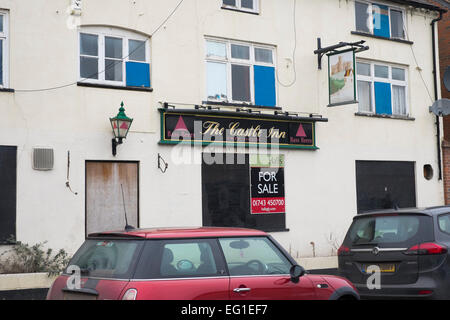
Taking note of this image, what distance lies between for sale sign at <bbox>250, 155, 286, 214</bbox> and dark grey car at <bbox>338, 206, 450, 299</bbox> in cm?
622

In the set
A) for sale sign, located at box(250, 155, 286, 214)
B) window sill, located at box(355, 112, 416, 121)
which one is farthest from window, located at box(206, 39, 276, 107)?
window sill, located at box(355, 112, 416, 121)

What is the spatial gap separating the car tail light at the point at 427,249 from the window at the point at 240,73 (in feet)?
25.7

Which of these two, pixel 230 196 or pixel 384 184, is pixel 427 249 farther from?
pixel 384 184

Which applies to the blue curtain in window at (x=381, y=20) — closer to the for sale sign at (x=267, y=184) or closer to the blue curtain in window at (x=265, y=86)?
the blue curtain in window at (x=265, y=86)

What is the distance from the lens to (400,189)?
61.5ft

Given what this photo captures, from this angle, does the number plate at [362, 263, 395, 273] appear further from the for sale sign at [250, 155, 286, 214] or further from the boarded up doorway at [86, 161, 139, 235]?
the for sale sign at [250, 155, 286, 214]

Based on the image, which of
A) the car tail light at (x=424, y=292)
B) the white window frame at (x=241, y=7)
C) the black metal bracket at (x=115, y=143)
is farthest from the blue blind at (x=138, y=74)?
the car tail light at (x=424, y=292)

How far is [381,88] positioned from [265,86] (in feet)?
14.5

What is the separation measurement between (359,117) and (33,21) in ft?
31.1

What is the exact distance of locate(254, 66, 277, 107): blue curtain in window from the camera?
1600cm

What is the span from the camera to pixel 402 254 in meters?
8.59
